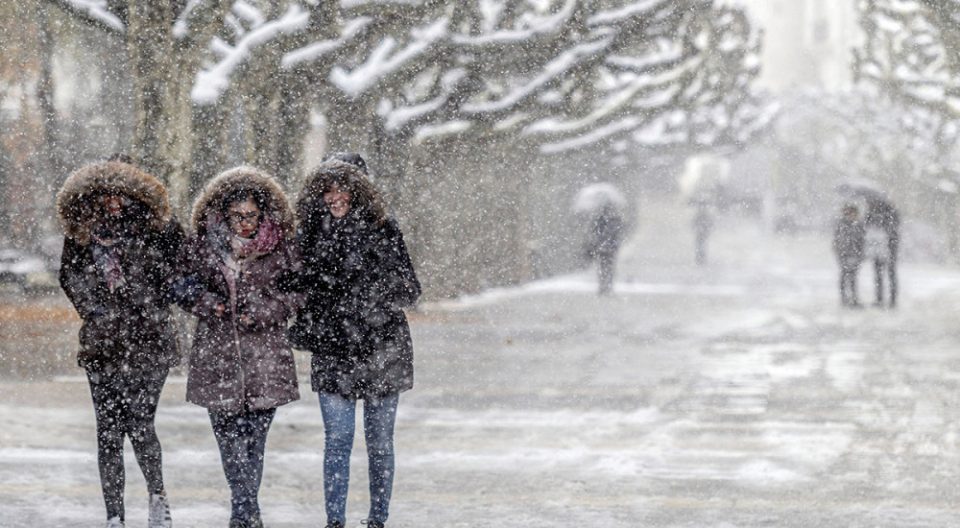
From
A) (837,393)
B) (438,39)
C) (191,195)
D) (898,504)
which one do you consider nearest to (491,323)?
(438,39)

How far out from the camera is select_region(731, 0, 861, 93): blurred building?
99.4 m

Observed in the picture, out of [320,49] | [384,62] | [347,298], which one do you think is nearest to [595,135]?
[384,62]

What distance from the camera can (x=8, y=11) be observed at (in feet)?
61.4

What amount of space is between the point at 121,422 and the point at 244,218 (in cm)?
92

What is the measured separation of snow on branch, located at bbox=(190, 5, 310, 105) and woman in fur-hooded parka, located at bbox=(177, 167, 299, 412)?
22.3 ft

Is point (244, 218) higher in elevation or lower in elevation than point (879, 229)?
lower

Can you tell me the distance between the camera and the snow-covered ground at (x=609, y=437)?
23.5 feet

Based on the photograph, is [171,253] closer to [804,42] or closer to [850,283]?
[850,283]

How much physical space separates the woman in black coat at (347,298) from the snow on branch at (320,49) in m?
8.63

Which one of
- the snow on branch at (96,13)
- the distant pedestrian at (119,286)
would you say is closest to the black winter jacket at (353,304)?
the distant pedestrian at (119,286)

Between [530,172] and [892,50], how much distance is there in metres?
6.85

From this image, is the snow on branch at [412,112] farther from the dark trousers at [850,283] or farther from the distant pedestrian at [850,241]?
the dark trousers at [850,283]

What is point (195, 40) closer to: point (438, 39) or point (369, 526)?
point (438, 39)

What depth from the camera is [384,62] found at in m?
17.5
